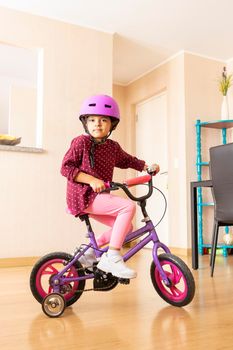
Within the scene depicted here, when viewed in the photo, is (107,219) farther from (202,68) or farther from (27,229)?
(202,68)

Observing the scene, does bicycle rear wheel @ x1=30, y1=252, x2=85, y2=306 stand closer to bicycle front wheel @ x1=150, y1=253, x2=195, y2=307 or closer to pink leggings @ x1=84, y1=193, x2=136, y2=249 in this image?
pink leggings @ x1=84, y1=193, x2=136, y2=249

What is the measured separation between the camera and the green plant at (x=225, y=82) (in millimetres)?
→ 4688

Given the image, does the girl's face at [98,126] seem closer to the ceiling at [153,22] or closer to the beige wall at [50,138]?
the beige wall at [50,138]

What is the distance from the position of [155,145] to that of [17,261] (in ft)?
8.58

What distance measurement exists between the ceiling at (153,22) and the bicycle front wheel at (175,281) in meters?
2.67

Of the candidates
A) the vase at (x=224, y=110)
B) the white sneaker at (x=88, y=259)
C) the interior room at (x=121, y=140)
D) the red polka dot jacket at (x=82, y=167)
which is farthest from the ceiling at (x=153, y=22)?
the white sneaker at (x=88, y=259)

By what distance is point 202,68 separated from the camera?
4.79 metres

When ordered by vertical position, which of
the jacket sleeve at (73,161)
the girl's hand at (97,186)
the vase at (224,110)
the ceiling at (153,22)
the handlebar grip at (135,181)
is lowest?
the girl's hand at (97,186)

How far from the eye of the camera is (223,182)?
2.77 meters

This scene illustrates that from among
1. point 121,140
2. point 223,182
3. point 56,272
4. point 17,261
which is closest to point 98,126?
point 56,272

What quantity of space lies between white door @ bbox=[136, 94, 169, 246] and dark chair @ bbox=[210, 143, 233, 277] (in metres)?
2.17

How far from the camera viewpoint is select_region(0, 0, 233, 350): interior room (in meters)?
1.64

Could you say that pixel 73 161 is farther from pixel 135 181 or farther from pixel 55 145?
pixel 55 145

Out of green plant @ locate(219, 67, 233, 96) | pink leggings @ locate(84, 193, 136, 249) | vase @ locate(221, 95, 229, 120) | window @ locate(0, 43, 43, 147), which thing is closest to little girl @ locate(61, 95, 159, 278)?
pink leggings @ locate(84, 193, 136, 249)
